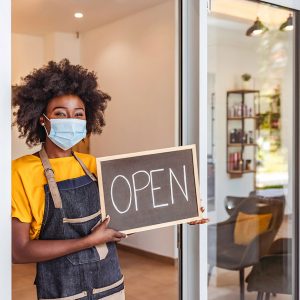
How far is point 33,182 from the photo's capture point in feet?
4.21

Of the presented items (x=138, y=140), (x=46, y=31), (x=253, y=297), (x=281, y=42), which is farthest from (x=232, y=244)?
(x=46, y=31)

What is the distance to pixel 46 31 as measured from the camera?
129 inches

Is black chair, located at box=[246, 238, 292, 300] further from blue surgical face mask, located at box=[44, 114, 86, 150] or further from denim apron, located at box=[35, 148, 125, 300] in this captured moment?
blue surgical face mask, located at box=[44, 114, 86, 150]

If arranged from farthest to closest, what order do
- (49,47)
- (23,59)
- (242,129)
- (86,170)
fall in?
1. (242,129)
2. (49,47)
3. (23,59)
4. (86,170)

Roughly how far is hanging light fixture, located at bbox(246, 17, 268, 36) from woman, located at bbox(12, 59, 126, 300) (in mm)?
2684

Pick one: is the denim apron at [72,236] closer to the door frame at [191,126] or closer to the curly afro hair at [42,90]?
the curly afro hair at [42,90]

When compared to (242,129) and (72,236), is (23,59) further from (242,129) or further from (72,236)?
(242,129)

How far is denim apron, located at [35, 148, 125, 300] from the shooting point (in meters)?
1.26

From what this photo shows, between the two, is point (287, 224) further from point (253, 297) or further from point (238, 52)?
point (238, 52)

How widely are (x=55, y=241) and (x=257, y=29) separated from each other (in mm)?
3453

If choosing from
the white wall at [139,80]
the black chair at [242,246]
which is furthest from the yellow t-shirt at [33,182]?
the black chair at [242,246]

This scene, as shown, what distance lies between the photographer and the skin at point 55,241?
4.06 feet

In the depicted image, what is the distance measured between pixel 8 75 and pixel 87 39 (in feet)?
6.73

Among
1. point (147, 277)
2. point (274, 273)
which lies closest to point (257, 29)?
point (274, 273)
